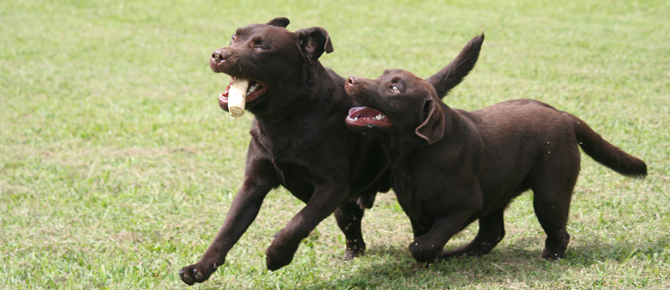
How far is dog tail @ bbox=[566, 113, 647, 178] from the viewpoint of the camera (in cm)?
477

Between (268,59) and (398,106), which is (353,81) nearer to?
(398,106)

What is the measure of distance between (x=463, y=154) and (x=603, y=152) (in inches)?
52.5

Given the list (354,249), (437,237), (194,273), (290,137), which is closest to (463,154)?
(437,237)

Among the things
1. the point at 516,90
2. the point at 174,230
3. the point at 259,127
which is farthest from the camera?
the point at 516,90

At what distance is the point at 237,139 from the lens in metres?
8.13

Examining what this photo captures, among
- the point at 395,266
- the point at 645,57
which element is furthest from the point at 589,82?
the point at 395,266

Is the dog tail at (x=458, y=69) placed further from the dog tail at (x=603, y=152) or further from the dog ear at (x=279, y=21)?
the dog ear at (x=279, y=21)

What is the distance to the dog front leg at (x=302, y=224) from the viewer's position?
397cm

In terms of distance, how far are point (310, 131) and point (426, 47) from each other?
31.8 ft

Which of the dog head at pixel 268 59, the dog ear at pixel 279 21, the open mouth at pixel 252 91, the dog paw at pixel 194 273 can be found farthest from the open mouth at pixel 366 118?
the dog paw at pixel 194 273

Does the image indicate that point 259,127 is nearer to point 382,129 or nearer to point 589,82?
point 382,129

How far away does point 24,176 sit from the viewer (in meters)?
6.94

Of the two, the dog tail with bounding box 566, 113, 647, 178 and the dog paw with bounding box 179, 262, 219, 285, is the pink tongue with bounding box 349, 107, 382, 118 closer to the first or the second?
the dog paw with bounding box 179, 262, 219, 285

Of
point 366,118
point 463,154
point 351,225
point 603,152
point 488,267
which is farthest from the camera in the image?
point 351,225
